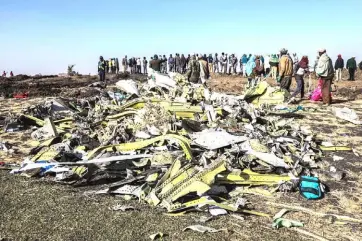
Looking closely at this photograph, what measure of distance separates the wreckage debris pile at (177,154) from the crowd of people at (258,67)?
340 centimetres

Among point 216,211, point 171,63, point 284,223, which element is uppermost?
point 171,63

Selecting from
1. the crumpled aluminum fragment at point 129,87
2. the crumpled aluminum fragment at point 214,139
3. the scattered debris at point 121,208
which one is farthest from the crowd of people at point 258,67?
the scattered debris at point 121,208

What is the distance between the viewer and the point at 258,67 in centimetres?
1842

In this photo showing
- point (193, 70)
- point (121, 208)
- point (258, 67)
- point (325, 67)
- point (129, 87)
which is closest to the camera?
point (121, 208)

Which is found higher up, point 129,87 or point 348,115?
point 129,87

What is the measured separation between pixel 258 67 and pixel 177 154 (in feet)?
40.7

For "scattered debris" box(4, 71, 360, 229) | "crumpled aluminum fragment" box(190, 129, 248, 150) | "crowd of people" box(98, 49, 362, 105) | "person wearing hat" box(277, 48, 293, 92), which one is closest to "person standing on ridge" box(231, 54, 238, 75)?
"crowd of people" box(98, 49, 362, 105)

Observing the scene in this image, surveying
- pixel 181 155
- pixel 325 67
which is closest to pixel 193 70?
pixel 325 67

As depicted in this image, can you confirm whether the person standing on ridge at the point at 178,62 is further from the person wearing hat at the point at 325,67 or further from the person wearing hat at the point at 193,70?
the person wearing hat at the point at 325,67

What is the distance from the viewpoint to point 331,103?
13.6 metres

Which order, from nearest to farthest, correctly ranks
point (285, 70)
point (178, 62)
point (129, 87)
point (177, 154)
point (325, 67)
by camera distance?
point (177, 154)
point (325, 67)
point (129, 87)
point (285, 70)
point (178, 62)

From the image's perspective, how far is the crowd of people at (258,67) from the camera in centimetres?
1289

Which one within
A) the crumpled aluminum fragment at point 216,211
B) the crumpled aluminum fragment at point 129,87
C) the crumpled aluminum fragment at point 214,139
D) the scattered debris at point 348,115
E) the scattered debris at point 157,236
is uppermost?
the crumpled aluminum fragment at point 129,87

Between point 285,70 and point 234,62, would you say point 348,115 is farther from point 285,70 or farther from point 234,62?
point 234,62
